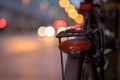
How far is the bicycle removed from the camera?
208 cm

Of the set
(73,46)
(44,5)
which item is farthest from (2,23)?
(73,46)

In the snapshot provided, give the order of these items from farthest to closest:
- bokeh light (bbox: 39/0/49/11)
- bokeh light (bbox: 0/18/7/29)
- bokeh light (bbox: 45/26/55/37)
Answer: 1. bokeh light (bbox: 39/0/49/11)
2. bokeh light (bbox: 0/18/7/29)
3. bokeh light (bbox: 45/26/55/37)

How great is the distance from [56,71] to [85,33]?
139 inches

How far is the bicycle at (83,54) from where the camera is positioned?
2.08 metres

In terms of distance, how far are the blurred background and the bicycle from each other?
1.18 m

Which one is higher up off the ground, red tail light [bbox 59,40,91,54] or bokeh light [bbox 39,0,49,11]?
bokeh light [bbox 39,0,49,11]

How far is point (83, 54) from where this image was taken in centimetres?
244

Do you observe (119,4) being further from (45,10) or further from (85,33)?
(45,10)

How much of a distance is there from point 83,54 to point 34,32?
11.7 metres

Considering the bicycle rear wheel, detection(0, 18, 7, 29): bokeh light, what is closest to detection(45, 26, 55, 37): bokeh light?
detection(0, 18, 7, 29): bokeh light

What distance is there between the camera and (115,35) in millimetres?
5895

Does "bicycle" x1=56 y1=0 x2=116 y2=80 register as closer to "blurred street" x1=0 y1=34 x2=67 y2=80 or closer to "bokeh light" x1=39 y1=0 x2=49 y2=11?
"blurred street" x1=0 y1=34 x2=67 y2=80

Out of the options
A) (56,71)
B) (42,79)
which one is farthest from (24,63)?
(42,79)

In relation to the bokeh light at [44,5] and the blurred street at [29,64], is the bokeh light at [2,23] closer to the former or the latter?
the bokeh light at [44,5]
